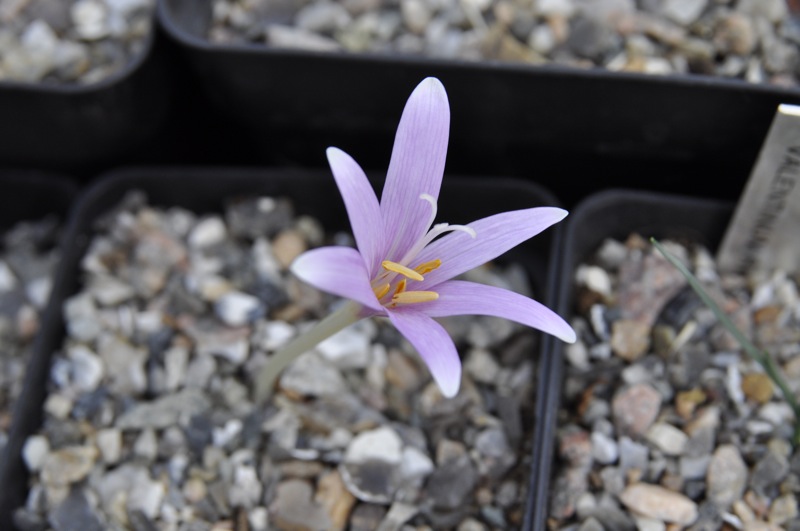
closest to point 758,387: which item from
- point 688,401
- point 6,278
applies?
point 688,401

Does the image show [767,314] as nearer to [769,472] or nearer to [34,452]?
[769,472]

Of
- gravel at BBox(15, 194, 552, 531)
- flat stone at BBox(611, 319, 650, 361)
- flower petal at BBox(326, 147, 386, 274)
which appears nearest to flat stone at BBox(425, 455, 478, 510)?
gravel at BBox(15, 194, 552, 531)

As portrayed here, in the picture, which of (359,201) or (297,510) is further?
(297,510)

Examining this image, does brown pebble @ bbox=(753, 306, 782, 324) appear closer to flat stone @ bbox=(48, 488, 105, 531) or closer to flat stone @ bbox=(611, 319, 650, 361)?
flat stone @ bbox=(611, 319, 650, 361)

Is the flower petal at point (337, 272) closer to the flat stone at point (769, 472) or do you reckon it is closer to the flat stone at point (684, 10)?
the flat stone at point (769, 472)

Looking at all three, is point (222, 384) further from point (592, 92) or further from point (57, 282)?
point (592, 92)

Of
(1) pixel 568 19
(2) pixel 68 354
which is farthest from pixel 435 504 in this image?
(1) pixel 568 19
